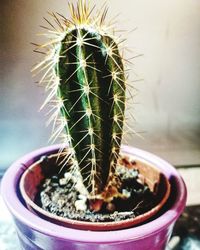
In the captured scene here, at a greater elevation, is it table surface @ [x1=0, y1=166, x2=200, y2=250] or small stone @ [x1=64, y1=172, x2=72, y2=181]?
small stone @ [x1=64, y1=172, x2=72, y2=181]

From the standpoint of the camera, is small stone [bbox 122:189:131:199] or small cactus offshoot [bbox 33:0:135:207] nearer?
small cactus offshoot [bbox 33:0:135:207]

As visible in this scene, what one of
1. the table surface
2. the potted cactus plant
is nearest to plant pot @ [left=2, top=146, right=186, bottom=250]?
the potted cactus plant

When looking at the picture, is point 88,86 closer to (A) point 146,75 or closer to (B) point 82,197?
(B) point 82,197

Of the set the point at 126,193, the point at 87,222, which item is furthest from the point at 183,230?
the point at 87,222

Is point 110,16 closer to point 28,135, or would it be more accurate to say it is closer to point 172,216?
point 28,135

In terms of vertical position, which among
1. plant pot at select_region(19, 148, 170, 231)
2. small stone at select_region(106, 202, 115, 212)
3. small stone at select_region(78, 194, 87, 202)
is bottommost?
small stone at select_region(106, 202, 115, 212)

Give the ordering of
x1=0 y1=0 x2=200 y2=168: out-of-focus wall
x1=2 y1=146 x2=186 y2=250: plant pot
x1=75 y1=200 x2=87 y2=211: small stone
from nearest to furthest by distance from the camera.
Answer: x1=2 y1=146 x2=186 y2=250: plant pot
x1=75 y1=200 x2=87 y2=211: small stone
x1=0 y1=0 x2=200 y2=168: out-of-focus wall

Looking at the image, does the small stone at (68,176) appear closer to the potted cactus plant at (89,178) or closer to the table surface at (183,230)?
the potted cactus plant at (89,178)

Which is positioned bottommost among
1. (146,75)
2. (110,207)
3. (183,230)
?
(183,230)

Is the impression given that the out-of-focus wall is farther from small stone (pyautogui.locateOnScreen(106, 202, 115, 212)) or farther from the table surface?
small stone (pyautogui.locateOnScreen(106, 202, 115, 212))
